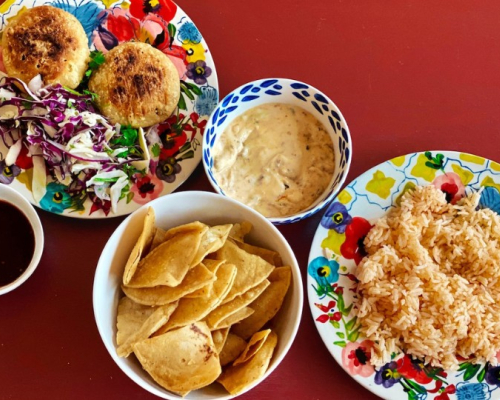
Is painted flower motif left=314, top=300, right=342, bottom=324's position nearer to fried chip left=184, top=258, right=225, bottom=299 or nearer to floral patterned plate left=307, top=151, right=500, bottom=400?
floral patterned plate left=307, top=151, right=500, bottom=400

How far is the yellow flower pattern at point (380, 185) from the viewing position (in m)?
1.44

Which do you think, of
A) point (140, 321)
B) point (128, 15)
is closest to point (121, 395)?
point (140, 321)

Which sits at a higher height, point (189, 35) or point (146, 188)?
point (189, 35)

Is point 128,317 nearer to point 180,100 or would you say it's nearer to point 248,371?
point 248,371

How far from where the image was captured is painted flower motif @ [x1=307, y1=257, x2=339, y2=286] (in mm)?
1386

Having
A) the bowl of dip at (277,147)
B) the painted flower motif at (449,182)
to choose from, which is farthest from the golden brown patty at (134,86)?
the painted flower motif at (449,182)

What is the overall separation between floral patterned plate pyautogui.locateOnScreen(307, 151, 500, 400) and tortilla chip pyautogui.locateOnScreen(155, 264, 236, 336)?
32 cm

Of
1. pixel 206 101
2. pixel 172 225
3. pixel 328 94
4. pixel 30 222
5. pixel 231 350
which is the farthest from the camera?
pixel 328 94

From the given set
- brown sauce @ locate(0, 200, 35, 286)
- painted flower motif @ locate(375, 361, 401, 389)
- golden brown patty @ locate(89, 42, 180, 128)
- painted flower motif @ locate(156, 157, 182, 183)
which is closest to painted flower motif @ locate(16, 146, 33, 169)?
brown sauce @ locate(0, 200, 35, 286)

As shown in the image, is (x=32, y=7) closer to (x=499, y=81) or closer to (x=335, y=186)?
(x=335, y=186)

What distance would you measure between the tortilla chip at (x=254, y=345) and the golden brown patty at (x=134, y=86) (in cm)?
64

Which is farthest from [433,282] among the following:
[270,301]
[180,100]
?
[180,100]

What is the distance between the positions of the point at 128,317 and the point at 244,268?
0.89 ft

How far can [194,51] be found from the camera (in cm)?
152
